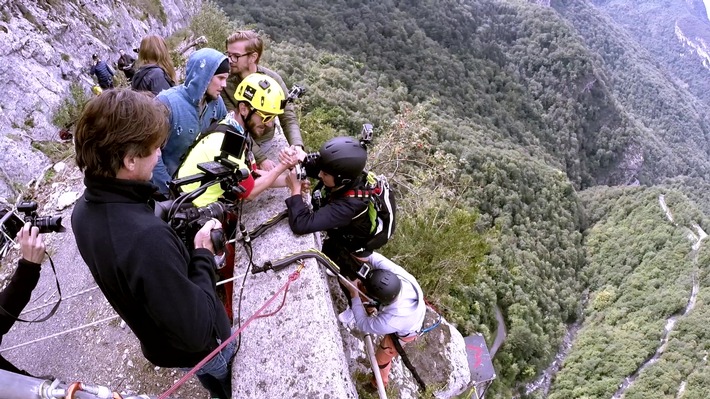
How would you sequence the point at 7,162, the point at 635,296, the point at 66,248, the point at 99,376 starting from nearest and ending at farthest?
1. the point at 99,376
2. the point at 66,248
3. the point at 7,162
4. the point at 635,296

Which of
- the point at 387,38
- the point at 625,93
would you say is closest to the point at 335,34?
the point at 387,38

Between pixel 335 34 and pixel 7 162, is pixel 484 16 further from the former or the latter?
pixel 7 162

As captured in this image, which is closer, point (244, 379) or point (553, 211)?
point (244, 379)

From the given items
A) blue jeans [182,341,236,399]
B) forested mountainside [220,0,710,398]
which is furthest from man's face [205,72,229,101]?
Result: forested mountainside [220,0,710,398]

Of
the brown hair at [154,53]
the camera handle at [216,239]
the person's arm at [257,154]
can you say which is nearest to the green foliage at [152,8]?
the brown hair at [154,53]

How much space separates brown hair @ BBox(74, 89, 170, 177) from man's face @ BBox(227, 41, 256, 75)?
288 centimetres

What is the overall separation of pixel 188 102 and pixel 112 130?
6.18ft

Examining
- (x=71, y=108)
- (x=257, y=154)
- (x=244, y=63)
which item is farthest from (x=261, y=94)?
Answer: (x=71, y=108)

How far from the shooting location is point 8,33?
22.5ft

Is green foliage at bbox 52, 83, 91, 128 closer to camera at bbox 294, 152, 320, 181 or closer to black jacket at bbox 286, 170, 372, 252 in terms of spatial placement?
camera at bbox 294, 152, 320, 181

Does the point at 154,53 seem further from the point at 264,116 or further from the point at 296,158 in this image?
the point at 296,158

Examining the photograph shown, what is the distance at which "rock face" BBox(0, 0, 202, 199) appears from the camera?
6.09 m

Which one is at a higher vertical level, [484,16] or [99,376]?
[99,376]

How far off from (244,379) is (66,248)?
383 cm
